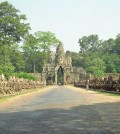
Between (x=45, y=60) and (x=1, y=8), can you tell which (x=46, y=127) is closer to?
(x=1, y=8)

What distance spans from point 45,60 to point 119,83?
4382 inches

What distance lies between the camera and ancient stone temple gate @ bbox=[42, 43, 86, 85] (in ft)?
471

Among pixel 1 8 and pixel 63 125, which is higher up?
pixel 1 8

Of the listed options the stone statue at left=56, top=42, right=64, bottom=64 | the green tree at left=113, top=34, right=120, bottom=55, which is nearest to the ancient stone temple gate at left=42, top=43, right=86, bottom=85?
the stone statue at left=56, top=42, right=64, bottom=64

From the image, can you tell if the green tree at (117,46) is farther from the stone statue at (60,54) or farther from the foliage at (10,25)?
the foliage at (10,25)

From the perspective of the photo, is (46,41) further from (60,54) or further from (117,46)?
(117,46)

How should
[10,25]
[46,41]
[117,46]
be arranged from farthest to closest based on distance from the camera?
[117,46] → [46,41] → [10,25]

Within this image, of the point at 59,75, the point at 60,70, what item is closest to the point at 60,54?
the point at 60,70

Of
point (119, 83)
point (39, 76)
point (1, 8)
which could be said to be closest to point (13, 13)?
point (1, 8)

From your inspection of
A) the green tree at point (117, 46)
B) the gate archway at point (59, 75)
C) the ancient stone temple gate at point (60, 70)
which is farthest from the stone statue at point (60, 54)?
the green tree at point (117, 46)

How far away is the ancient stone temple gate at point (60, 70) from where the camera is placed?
143625 mm

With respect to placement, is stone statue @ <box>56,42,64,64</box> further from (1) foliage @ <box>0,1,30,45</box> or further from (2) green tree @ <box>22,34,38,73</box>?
(1) foliage @ <box>0,1,30,45</box>

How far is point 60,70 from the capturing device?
154000 millimetres

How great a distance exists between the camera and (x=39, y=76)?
140 meters
